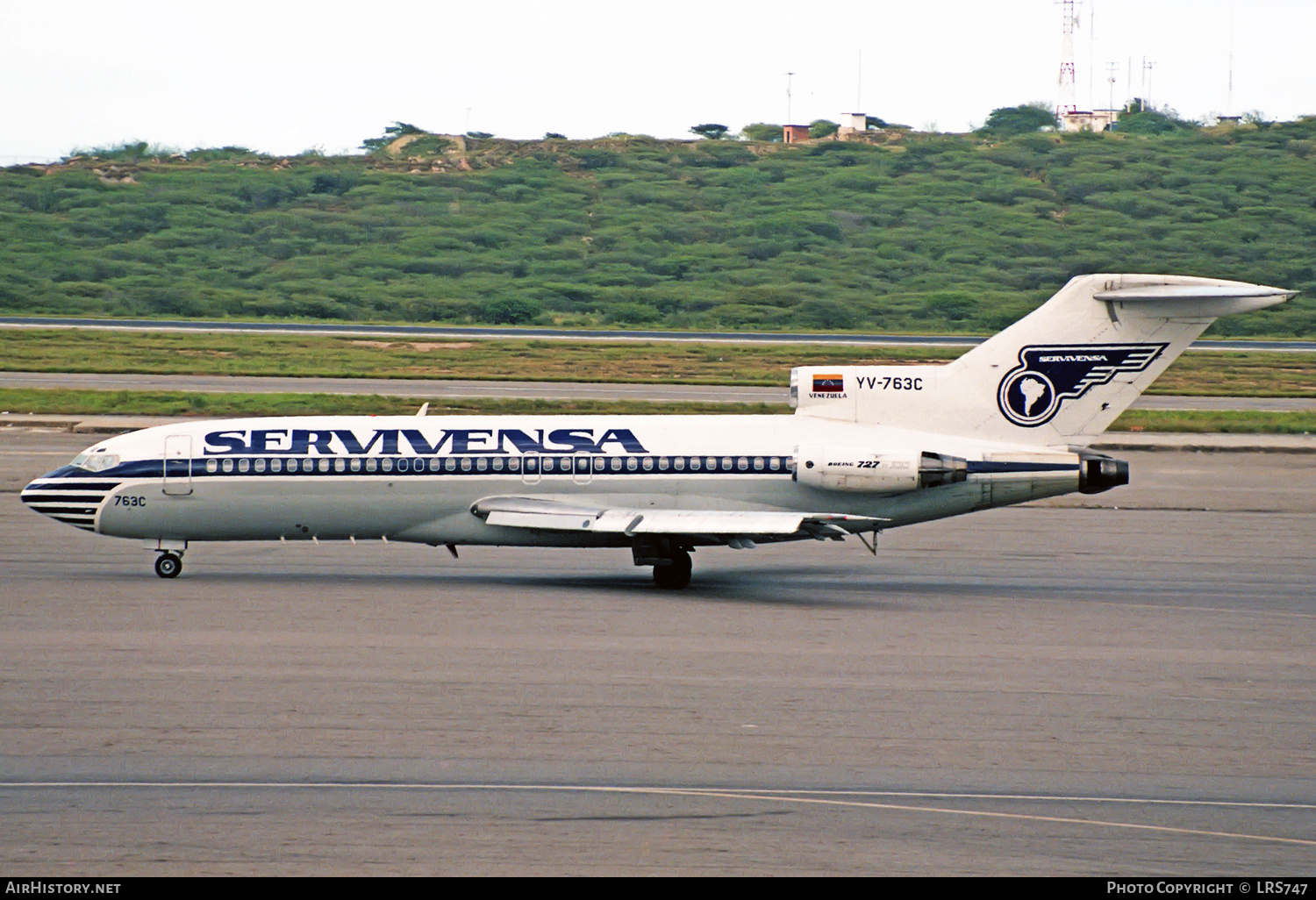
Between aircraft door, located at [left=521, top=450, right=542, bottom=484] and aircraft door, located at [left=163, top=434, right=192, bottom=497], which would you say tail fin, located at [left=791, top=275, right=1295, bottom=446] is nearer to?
aircraft door, located at [left=521, top=450, right=542, bottom=484]

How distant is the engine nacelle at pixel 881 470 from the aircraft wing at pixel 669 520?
63 cm

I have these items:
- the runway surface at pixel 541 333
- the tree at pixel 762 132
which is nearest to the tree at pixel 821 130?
the tree at pixel 762 132

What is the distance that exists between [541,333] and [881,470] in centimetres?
5685

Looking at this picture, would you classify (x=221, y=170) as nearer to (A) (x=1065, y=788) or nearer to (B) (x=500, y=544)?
(B) (x=500, y=544)

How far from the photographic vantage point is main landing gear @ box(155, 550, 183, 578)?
24891 mm

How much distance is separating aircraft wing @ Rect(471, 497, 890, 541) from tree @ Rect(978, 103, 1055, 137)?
142 meters

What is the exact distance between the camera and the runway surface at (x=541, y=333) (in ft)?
250

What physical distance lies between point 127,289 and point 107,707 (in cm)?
8538

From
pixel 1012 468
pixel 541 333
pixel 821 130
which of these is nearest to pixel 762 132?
pixel 821 130

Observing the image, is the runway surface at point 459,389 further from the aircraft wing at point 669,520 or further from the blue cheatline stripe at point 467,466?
the aircraft wing at point 669,520

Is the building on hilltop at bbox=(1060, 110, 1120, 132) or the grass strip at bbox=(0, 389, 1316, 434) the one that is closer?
the grass strip at bbox=(0, 389, 1316, 434)

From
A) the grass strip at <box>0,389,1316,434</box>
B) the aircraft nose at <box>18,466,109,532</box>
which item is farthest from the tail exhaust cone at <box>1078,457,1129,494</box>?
the grass strip at <box>0,389,1316,434</box>

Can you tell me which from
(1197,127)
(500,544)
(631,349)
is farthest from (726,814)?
(1197,127)

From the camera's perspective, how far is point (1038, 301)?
93.6 metres
